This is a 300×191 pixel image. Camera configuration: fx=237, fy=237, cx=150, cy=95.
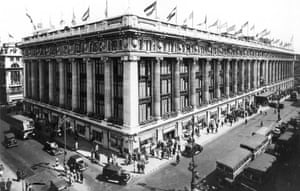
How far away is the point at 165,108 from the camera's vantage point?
41.3 m

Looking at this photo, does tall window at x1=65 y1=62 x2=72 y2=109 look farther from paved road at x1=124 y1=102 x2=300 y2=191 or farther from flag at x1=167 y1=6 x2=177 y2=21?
paved road at x1=124 y1=102 x2=300 y2=191

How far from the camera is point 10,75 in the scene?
75.6m

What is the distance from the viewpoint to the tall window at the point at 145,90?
36.2 m

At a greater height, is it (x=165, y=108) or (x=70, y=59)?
(x=70, y=59)

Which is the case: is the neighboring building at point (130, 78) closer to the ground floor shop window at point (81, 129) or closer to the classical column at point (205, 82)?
the classical column at point (205, 82)

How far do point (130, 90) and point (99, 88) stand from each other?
9.38 metres

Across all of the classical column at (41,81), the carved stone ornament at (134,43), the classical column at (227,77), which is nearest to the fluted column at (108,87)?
the carved stone ornament at (134,43)

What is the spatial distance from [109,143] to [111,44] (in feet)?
49.7

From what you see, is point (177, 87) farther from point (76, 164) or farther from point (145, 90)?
point (76, 164)

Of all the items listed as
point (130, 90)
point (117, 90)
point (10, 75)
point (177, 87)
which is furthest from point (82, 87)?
point (10, 75)

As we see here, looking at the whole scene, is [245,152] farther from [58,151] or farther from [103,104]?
[58,151]

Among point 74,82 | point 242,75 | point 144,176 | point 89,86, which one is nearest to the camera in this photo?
point 144,176

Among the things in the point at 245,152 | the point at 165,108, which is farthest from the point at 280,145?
the point at 165,108

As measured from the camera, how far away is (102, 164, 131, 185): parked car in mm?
26578
